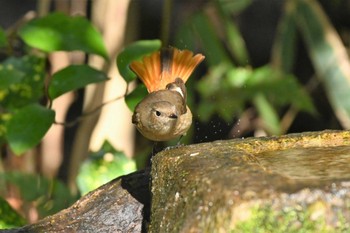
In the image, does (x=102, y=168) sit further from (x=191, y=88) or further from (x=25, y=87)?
(x=191, y=88)

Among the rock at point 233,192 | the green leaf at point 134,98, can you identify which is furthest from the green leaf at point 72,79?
the rock at point 233,192

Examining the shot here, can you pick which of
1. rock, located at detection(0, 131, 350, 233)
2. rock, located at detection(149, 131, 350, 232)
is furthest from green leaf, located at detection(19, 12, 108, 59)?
rock, located at detection(149, 131, 350, 232)

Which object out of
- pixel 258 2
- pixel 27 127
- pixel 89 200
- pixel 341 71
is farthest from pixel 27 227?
pixel 258 2

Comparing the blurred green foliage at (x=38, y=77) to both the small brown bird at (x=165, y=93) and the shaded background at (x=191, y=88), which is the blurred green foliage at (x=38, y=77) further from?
the shaded background at (x=191, y=88)

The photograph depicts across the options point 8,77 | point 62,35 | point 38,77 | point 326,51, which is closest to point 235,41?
point 326,51

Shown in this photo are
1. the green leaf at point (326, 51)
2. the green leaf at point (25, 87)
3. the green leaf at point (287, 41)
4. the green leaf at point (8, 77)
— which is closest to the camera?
the green leaf at point (8, 77)

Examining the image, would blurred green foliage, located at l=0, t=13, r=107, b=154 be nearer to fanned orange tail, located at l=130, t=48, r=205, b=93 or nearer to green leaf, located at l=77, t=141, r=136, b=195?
fanned orange tail, located at l=130, t=48, r=205, b=93
